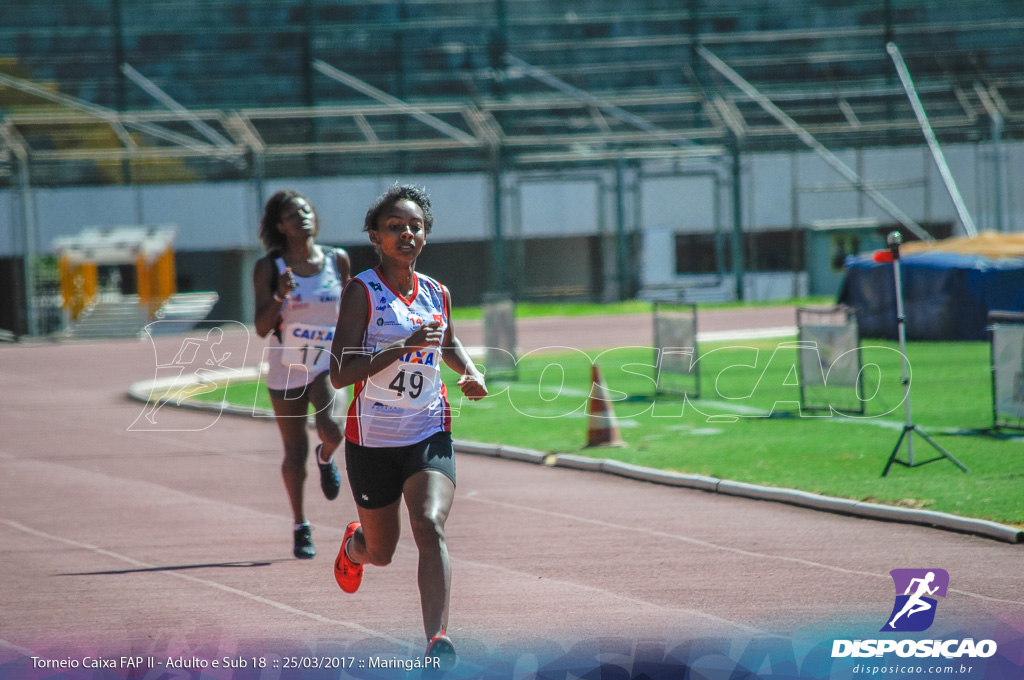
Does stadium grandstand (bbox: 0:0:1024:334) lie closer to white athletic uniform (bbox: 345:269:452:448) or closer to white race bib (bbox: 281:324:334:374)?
white race bib (bbox: 281:324:334:374)

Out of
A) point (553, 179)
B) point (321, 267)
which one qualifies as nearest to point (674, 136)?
point (553, 179)

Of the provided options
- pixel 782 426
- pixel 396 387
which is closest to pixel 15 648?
pixel 396 387

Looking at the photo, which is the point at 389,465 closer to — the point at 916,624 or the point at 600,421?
the point at 916,624

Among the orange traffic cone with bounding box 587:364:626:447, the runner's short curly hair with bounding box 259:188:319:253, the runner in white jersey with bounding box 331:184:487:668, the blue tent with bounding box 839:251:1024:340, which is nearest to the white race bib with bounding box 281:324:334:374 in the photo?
the runner's short curly hair with bounding box 259:188:319:253

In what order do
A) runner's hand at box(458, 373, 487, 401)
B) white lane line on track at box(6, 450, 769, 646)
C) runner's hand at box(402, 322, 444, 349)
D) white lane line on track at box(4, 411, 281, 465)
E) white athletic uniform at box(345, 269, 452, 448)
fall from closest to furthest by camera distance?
runner's hand at box(402, 322, 444, 349)
white athletic uniform at box(345, 269, 452, 448)
runner's hand at box(458, 373, 487, 401)
white lane line on track at box(6, 450, 769, 646)
white lane line on track at box(4, 411, 281, 465)

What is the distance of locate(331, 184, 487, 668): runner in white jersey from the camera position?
16.3 ft

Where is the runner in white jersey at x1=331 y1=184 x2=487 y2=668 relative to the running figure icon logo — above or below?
above

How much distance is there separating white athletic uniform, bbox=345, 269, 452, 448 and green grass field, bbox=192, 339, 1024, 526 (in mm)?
4292

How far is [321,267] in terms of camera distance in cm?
762

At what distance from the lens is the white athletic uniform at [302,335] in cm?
744

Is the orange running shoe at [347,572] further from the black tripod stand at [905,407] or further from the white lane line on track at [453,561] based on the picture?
the black tripod stand at [905,407]

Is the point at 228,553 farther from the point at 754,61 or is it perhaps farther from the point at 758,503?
the point at 754,61

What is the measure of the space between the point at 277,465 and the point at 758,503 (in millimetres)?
4630

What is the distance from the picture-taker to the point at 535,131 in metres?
36.2
